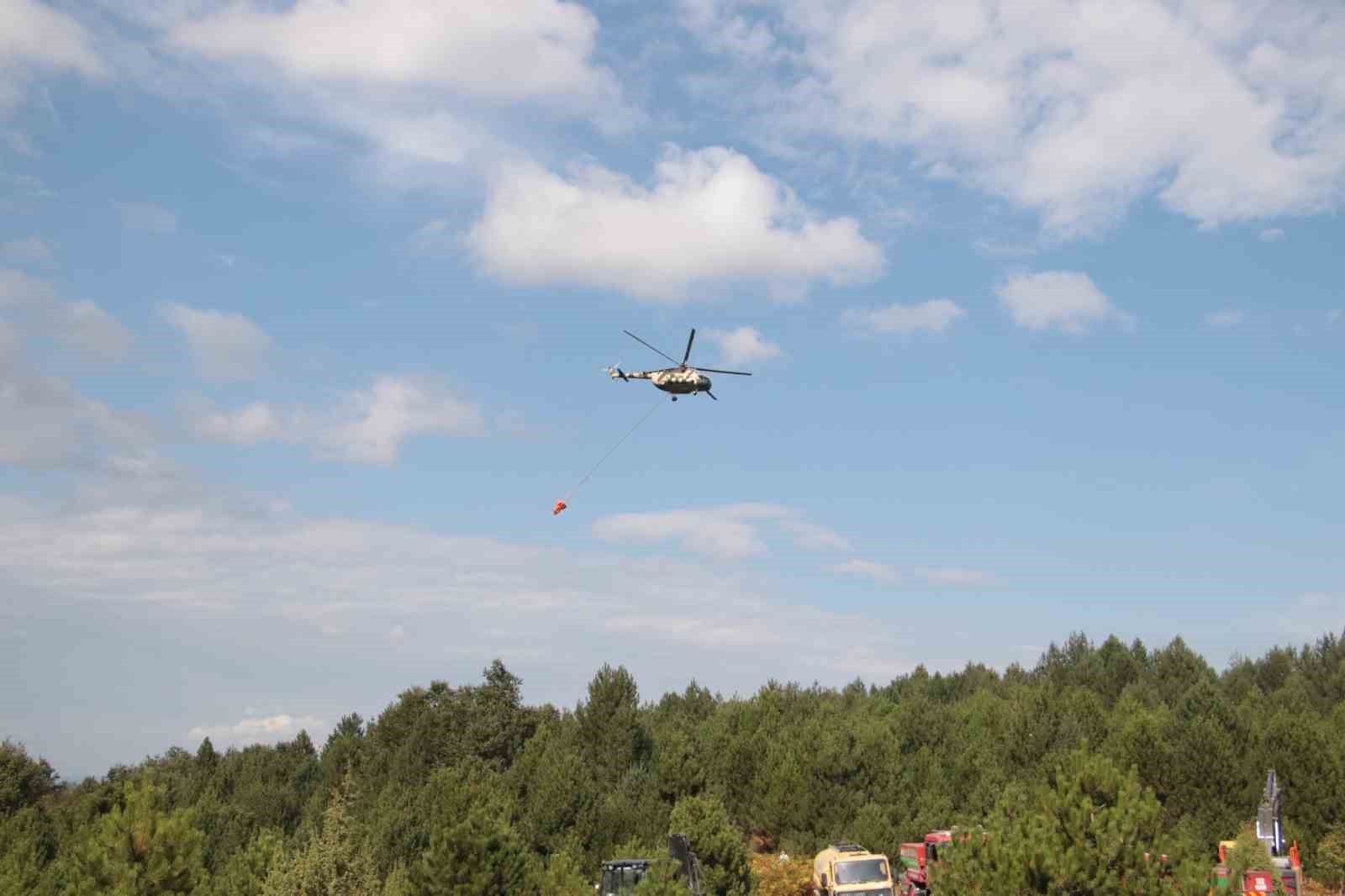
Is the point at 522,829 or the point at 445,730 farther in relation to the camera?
the point at 445,730

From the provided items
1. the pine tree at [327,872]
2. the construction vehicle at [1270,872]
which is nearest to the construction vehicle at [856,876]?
the construction vehicle at [1270,872]

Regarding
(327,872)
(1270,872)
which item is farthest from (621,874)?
(1270,872)

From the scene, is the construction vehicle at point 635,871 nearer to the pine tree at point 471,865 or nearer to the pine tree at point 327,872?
the pine tree at point 471,865

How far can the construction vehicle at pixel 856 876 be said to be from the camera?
36875 mm

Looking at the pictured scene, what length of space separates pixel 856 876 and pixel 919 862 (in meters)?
9.13

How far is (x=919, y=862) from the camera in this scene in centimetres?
4512

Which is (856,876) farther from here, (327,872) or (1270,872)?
(327,872)

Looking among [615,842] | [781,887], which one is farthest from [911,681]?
[781,887]

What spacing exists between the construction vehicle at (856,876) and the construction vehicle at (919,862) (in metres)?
4.17

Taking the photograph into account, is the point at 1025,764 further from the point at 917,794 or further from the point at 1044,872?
the point at 1044,872

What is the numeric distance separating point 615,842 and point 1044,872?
123 feet

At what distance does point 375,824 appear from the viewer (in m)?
60.8

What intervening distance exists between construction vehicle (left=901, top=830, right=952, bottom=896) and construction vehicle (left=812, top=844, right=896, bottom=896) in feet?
13.7

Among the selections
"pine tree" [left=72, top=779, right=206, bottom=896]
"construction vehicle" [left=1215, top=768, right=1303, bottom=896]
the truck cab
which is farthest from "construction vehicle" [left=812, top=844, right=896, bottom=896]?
"pine tree" [left=72, top=779, right=206, bottom=896]
